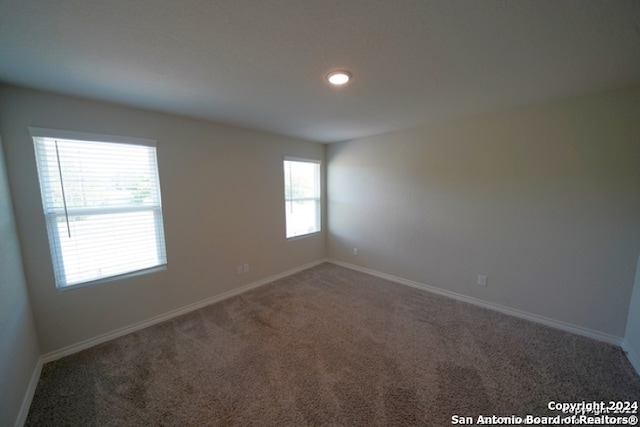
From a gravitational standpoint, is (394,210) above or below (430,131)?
below

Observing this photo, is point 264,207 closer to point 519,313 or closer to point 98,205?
point 98,205

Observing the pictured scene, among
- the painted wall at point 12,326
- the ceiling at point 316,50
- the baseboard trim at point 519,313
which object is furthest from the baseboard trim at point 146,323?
the ceiling at point 316,50

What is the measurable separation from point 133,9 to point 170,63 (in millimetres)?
484

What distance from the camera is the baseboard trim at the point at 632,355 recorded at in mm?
1857

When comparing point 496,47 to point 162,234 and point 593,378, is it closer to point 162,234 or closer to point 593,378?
point 593,378

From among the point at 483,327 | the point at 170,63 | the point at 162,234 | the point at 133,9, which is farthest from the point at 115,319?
the point at 483,327

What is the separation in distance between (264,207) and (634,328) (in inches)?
158

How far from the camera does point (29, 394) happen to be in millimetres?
1636

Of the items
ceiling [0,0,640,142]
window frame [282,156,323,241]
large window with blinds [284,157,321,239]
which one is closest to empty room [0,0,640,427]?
ceiling [0,0,640,142]

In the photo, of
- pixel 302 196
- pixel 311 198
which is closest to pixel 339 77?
pixel 302 196

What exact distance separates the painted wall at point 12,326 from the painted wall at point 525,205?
377 centimetres

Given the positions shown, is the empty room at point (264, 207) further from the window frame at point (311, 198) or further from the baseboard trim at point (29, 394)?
the window frame at point (311, 198)

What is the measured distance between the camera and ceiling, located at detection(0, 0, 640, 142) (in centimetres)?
109

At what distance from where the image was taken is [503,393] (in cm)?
166
